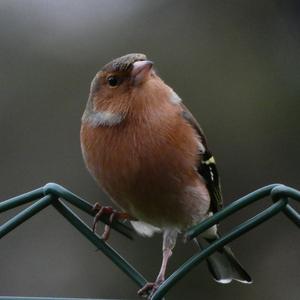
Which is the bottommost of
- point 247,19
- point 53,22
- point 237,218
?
point 237,218

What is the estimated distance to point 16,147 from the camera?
978 centimetres

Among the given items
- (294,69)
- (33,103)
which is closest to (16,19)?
(33,103)

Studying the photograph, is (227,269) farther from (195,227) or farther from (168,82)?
(168,82)

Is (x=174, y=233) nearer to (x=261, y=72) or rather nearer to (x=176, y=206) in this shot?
(x=176, y=206)

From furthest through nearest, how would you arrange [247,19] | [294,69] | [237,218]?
[247,19]
[294,69]
[237,218]

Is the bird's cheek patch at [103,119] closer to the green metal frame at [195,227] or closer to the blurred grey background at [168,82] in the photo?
the green metal frame at [195,227]

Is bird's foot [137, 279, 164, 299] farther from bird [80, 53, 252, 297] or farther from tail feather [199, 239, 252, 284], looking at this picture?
tail feather [199, 239, 252, 284]

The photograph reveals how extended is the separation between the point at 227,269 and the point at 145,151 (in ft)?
3.11

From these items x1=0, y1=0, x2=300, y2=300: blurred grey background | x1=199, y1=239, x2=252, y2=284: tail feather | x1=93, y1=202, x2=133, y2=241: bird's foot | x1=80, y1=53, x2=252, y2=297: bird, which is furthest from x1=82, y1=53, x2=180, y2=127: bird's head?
x1=0, y1=0, x2=300, y2=300: blurred grey background

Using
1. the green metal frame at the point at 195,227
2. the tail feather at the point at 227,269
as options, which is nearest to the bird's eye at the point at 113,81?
the tail feather at the point at 227,269

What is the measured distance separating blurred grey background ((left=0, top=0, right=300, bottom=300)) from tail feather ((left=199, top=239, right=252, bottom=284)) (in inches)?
121

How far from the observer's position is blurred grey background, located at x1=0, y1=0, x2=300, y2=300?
860cm

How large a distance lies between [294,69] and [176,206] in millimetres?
6635

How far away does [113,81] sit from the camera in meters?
4.57
